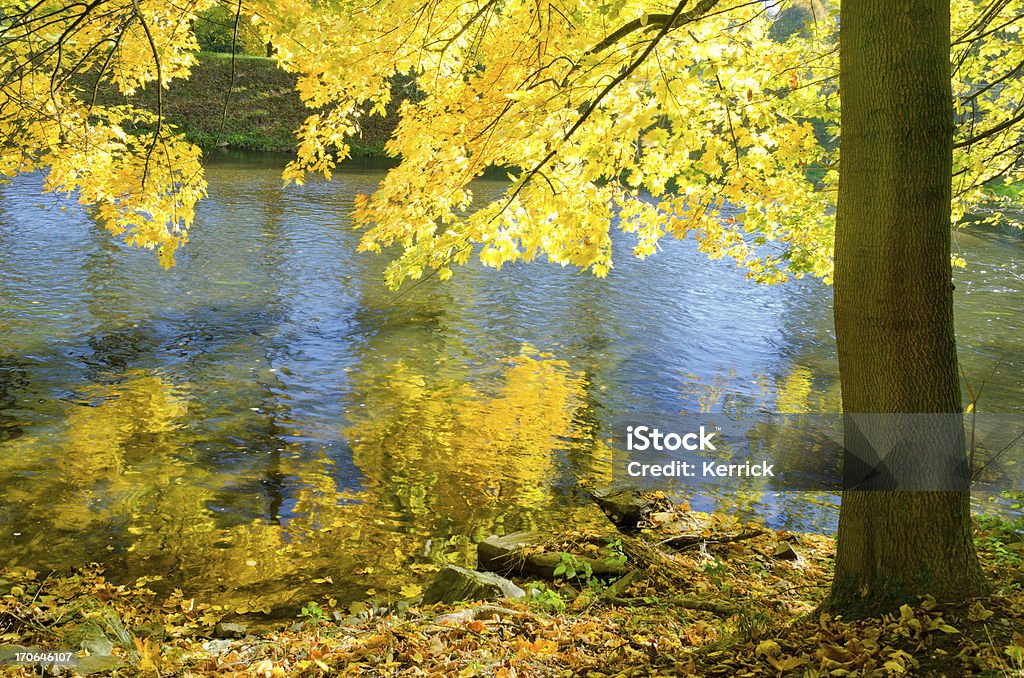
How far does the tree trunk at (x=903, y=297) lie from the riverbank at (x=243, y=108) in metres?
34.5

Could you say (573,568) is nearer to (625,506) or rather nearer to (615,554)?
(615,554)

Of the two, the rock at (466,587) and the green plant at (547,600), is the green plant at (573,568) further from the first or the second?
the rock at (466,587)

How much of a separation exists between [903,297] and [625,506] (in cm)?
350

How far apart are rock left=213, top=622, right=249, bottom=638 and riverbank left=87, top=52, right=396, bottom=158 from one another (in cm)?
3304

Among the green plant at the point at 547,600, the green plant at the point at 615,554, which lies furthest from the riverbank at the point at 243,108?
the green plant at the point at 547,600

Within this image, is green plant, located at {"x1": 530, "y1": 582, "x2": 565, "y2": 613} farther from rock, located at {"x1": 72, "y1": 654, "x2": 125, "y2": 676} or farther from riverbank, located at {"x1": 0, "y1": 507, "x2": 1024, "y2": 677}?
rock, located at {"x1": 72, "y1": 654, "x2": 125, "y2": 676}

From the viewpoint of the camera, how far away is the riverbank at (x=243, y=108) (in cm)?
3528

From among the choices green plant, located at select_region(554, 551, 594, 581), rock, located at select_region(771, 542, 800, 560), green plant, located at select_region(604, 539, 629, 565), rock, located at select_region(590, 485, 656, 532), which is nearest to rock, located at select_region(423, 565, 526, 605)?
green plant, located at select_region(554, 551, 594, 581)

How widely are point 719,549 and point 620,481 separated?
209cm

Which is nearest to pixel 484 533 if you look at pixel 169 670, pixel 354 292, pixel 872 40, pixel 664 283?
pixel 169 670

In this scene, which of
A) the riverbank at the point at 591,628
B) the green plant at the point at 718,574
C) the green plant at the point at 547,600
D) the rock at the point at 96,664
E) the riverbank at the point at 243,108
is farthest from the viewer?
the riverbank at the point at 243,108

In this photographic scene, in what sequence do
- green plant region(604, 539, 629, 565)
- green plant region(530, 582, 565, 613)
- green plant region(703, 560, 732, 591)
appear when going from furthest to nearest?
1. green plant region(604, 539, 629, 565)
2. green plant region(703, 560, 732, 591)
3. green plant region(530, 582, 565, 613)

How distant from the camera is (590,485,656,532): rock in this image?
20.4 feet

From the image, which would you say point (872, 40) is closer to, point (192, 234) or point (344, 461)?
point (344, 461)
